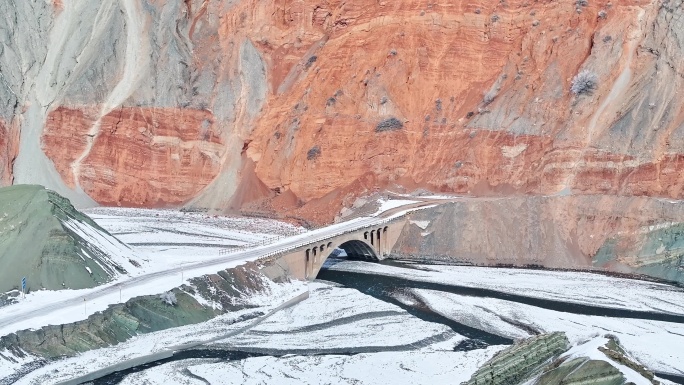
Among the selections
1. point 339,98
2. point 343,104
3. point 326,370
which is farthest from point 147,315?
point 339,98

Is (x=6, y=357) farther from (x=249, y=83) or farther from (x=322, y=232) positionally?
(x=249, y=83)

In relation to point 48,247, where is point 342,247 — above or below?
below

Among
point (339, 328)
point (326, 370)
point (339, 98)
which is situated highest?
point (339, 98)

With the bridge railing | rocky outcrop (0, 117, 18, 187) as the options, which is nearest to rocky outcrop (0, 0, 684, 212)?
rocky outcrop (0, 117, 18, 187)

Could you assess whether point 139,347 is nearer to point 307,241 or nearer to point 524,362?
point 307,241

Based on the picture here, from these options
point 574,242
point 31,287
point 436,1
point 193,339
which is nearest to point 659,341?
point 574,242

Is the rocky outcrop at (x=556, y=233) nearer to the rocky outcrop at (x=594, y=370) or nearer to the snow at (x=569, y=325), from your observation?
the snow at (x=569, y=325)

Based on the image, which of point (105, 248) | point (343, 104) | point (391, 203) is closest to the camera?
point (105, 248)
